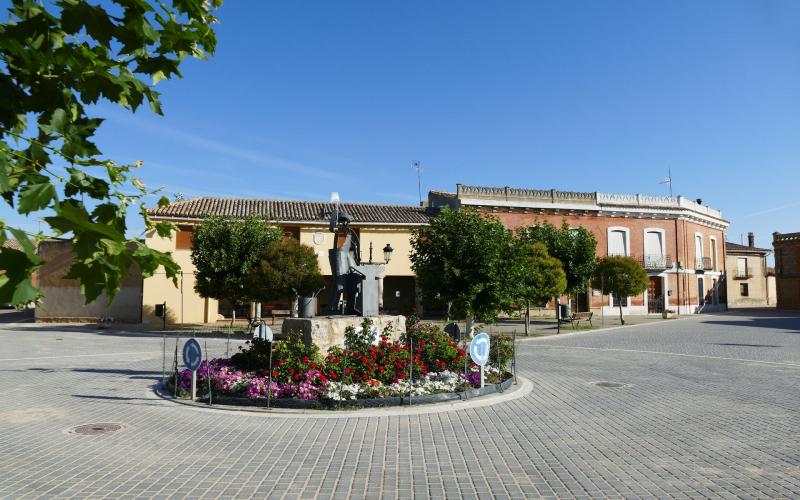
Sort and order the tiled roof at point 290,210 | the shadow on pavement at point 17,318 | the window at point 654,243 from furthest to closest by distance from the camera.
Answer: the window at point 654,243, the shadow on pavement at point 17,318, the tiled roof at point 290,210

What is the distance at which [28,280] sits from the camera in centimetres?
188

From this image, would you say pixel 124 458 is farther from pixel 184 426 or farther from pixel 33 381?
pixel 33 381

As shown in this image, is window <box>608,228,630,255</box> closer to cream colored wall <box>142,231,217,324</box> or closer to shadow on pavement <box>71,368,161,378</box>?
cream colored wall <box>142,231,217,324</box>

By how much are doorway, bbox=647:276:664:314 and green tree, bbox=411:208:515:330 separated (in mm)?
23664

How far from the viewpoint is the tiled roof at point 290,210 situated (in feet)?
110

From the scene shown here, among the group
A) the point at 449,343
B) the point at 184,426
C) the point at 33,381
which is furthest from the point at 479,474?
the point at 33,381

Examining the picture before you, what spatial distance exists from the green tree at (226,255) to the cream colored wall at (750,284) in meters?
45.9

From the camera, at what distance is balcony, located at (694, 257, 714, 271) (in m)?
44.8

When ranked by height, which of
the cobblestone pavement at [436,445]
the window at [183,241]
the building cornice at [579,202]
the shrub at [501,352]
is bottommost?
the cobblestone pavement at [436,445]

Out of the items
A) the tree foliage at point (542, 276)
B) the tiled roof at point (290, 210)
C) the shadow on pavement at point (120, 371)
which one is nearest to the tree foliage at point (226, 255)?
the tiled roof at point (290, 210)

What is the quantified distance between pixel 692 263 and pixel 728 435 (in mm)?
40908

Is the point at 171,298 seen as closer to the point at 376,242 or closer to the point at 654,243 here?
the point at 376,242

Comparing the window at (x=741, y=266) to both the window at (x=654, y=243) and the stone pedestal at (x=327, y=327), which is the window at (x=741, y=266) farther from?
the stone pedestal at (x=327, y=327)

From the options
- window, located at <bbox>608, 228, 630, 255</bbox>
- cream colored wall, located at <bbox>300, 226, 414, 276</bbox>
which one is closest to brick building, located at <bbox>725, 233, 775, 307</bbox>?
window, located at <bbox>608, 228, 630, 255</bbox>
